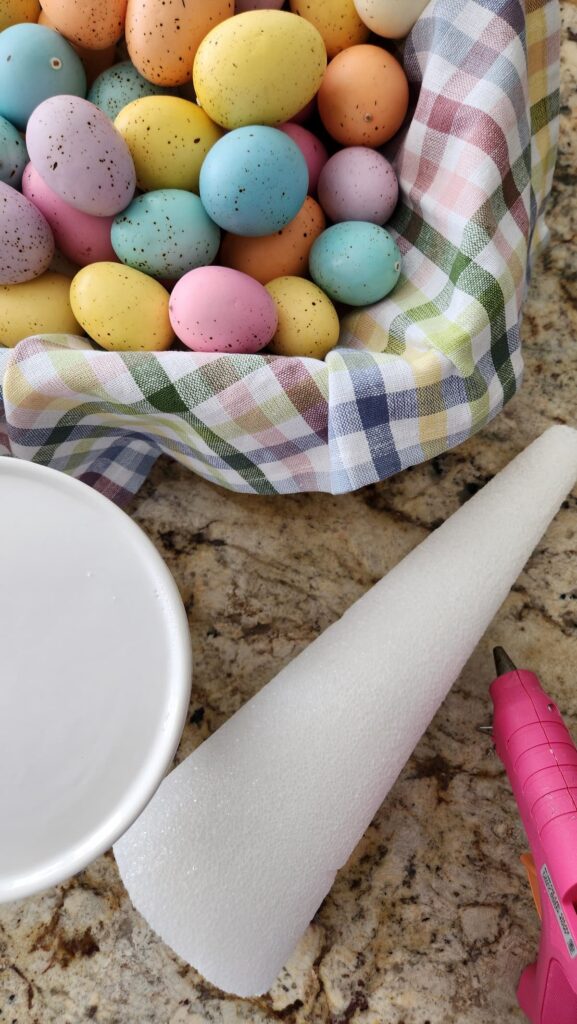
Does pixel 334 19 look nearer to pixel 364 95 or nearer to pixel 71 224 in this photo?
pixel 364 95

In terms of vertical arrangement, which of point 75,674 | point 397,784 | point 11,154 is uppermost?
point 11,154

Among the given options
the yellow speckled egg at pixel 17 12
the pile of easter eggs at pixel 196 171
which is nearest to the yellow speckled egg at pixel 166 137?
the pile of easter eggs at pixel 196 171

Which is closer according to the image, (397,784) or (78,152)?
(78,152)

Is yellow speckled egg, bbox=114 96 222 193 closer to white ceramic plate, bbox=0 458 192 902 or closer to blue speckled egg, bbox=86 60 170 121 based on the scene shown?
blue speckled egg, bbox=86 60 170 121

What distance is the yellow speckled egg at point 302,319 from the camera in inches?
18.8

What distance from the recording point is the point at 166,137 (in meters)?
0.47

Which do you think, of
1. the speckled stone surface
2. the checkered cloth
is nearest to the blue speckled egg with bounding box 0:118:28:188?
the checkered cloth

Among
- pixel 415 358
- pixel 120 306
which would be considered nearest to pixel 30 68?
pixel 120 306

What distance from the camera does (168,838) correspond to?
47cm

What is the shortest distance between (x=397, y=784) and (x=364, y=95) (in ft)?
1.57

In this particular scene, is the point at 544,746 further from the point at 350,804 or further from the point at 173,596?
the point at 173,596

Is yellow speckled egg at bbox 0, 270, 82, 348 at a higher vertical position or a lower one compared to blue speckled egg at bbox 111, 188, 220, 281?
lower

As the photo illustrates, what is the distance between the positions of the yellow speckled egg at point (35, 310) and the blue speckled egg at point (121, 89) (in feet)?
0.42

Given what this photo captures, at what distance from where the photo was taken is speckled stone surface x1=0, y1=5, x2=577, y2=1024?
0.53 m
